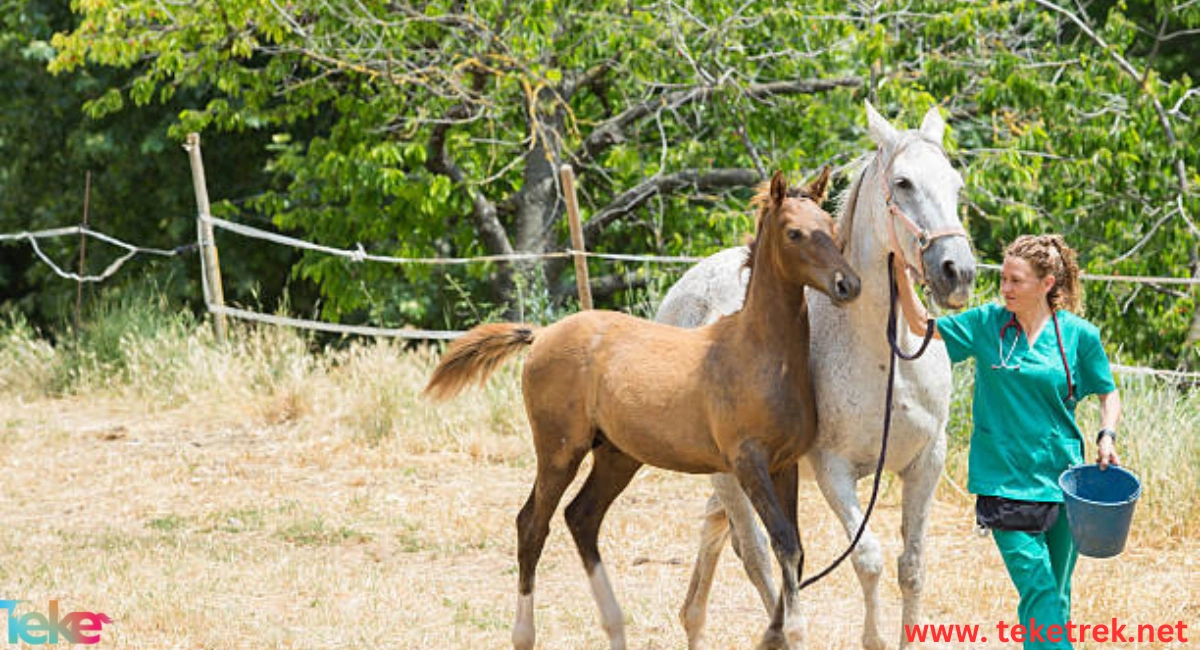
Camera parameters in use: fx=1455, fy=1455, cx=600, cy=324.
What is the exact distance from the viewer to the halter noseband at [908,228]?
14.8 ft

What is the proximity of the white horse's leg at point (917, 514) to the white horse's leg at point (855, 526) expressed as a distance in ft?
0.48

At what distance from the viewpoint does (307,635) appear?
589 cm

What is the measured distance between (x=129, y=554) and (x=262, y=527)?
86 cm

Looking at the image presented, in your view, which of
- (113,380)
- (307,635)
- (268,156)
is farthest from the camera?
(268,156)

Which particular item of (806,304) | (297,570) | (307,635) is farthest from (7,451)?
(806,304)

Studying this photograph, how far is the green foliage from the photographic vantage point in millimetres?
10344

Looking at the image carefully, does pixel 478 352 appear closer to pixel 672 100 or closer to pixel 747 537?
pixel 747 537

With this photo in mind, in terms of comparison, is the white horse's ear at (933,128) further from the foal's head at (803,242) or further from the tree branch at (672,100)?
the tree branch at (672,100)

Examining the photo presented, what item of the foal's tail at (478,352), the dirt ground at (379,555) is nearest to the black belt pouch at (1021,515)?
the dirt ground at (379,555)

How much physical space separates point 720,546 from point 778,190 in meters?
1.74

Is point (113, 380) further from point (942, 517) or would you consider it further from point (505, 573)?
point (942, 517)

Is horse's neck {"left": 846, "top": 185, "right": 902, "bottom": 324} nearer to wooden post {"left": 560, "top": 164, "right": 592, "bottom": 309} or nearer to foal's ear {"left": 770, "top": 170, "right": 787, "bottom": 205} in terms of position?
foal's ear {"left": 770, "top": 170, "right": 787, "bottom": 205}

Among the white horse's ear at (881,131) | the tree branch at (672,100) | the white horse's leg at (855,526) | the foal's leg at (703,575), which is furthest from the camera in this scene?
the tree branch at (672,100)

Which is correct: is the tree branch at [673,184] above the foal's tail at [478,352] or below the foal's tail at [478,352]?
below
